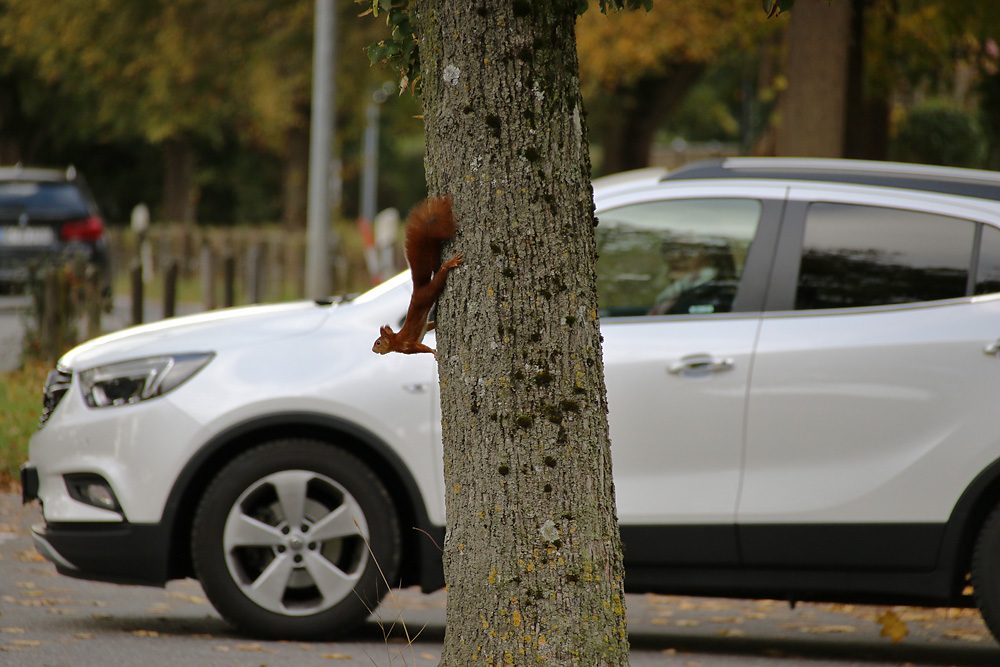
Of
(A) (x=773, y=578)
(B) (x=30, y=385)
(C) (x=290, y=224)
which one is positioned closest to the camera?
(A) (x=773, y=578)

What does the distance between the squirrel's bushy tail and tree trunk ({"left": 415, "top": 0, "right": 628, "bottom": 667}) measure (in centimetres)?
3

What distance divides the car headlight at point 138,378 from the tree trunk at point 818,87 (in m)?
6.15

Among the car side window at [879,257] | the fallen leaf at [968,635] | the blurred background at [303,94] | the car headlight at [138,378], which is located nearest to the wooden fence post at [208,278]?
the blurred background at [303,94]

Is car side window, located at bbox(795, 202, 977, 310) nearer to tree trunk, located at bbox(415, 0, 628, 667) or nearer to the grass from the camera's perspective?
tree trunk, located at bbox(415, 0, 628, 667)

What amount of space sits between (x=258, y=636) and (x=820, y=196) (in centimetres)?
268

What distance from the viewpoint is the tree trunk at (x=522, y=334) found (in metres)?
3.10

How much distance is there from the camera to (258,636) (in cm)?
495

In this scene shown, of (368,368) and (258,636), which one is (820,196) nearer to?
(368,368)

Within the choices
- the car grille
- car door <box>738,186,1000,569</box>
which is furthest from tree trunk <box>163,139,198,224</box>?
car door <box>738,186,1000,569</box>

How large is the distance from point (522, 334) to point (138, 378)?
234 centimetres

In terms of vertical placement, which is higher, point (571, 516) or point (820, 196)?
point (820, 196)

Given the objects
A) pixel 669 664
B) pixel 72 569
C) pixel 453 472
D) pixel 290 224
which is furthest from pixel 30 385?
pixel 290 224

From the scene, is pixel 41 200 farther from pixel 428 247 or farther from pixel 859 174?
pixel 428 247

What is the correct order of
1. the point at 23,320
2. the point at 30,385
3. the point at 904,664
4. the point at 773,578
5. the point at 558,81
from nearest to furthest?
the point at 558,81
the point at 773,578
the point at 904,664
the point at 30,385
the point at 23,320
